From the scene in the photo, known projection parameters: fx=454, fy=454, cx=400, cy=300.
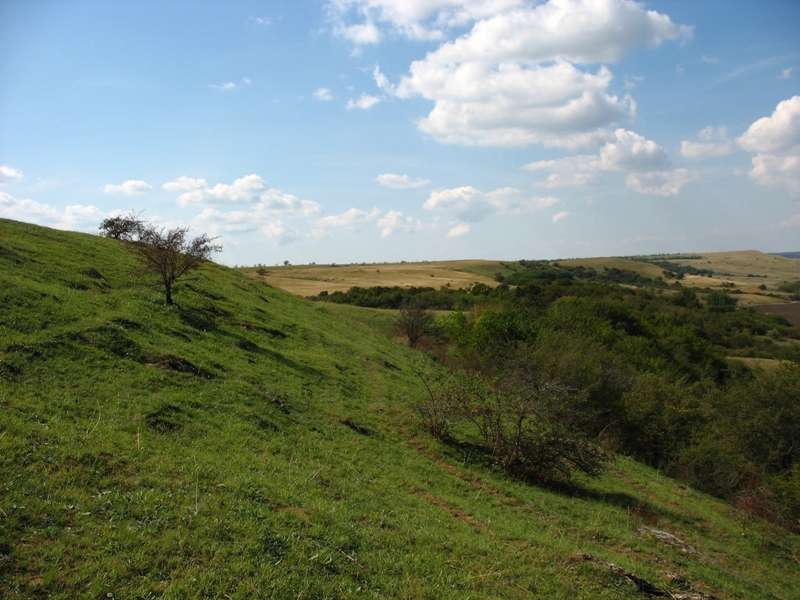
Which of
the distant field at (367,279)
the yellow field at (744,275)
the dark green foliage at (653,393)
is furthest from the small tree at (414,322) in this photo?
the yellow field at (744,275)

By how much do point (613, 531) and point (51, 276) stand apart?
21910 millimetres

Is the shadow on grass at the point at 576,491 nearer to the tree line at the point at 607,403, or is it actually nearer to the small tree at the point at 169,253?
the tree line at the point at 607,403

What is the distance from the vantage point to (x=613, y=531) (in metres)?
11.3

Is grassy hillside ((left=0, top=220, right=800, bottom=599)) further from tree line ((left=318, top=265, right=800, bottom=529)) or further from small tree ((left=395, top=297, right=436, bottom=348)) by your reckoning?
small tree ((left=395, top=297, right=436, bottom=348))

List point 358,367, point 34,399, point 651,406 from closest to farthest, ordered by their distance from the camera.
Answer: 1. point 34,399
2. point 358,367
3. point 651,406

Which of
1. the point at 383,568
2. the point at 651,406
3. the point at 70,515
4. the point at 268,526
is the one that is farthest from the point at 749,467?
the point at 70,515

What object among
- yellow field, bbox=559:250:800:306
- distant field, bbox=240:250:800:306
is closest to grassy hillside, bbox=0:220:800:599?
distant field, bbox=240:250:800:306

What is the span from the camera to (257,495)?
8141 mm

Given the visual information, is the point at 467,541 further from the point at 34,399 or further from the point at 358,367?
the point at 358,367

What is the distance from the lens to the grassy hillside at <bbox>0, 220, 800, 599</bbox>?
605 centimetres

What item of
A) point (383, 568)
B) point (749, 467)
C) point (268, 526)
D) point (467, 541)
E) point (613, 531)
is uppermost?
point (268, 526)

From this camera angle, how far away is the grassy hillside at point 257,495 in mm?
6051

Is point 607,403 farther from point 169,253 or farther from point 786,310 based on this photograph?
point 786,310

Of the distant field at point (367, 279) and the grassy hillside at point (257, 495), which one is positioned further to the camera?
the distant field at point (367, 279)
